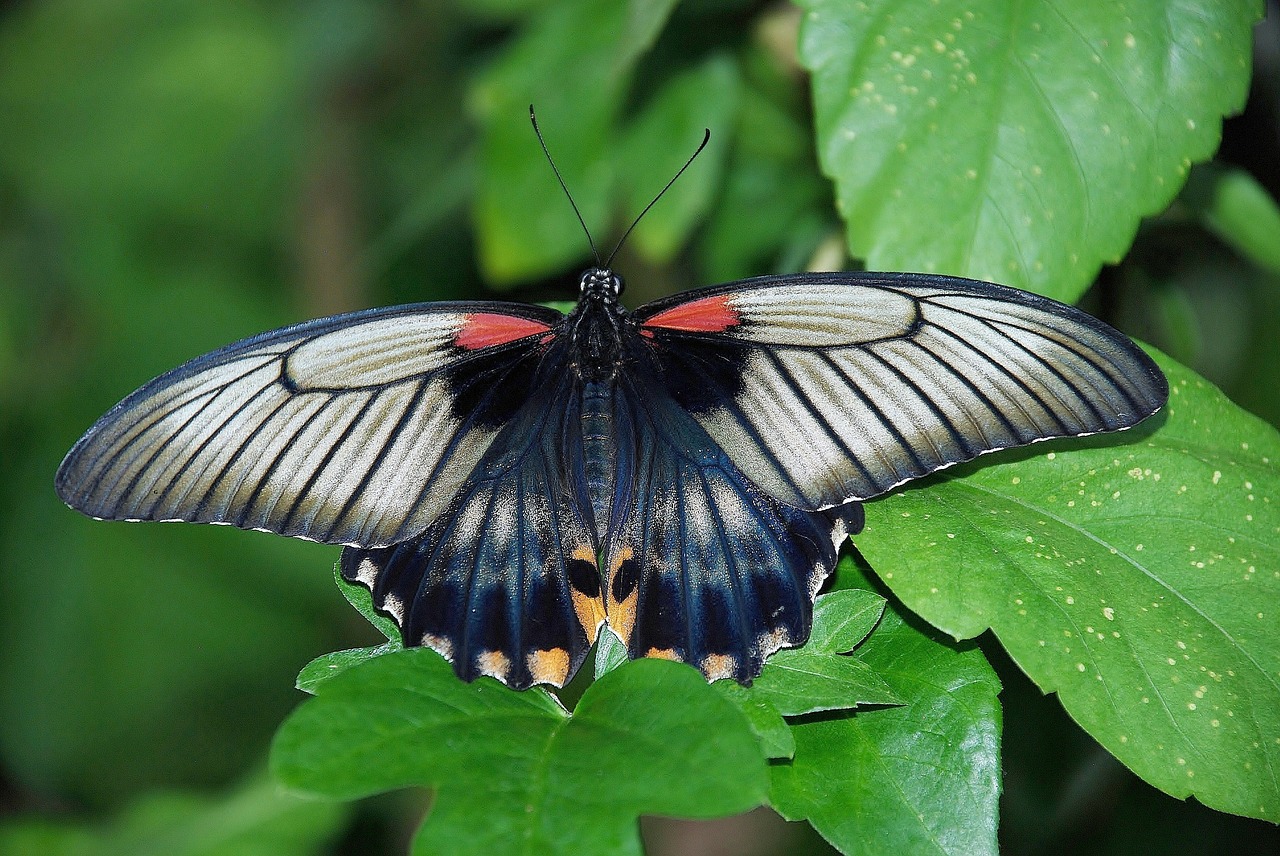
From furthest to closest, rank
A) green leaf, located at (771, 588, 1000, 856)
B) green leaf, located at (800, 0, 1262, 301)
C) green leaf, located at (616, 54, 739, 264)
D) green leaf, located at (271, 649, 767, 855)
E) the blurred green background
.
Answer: the blurred green background
green leaf, located at (616, 54, 739, 264)
green leaf, located at (800, 0, 1262, 301)
green leaf, located at (771, 588, 1000, 856)
green leaf, located at (271, 649, 767, 855)

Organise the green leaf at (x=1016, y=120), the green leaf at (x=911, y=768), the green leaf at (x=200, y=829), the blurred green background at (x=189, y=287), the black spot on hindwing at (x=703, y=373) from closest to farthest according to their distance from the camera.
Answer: the green leaf at (x=911, y=768) < the green leaf at (x=1016, y=120) < the black spot on hindwing at (x=703, y=373) < the green leaf at (x=200, y=829) < the blurred green background at (x=189, y=287)

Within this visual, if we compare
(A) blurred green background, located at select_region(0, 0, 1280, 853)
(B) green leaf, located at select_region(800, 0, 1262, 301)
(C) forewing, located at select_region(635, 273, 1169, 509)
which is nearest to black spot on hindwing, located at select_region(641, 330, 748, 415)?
(C) forewing, located at select_region(635, 273, 1169, 509)

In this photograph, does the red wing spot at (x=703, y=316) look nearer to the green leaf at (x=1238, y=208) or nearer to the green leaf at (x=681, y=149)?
the green leaf at (x=681, y=149)

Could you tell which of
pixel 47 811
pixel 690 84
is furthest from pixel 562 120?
pixel 47 811

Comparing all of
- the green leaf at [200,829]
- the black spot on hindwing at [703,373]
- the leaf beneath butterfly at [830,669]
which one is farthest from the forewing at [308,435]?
the green leaf at [200,829]

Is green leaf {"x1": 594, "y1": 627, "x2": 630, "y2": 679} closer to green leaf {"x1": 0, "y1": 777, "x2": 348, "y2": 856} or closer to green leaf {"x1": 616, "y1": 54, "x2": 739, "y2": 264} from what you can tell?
green leaf {"x1": 616, "y1": 54, "x2": 739, "y2": 264}

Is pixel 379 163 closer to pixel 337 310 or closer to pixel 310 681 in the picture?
pixel 337 310
